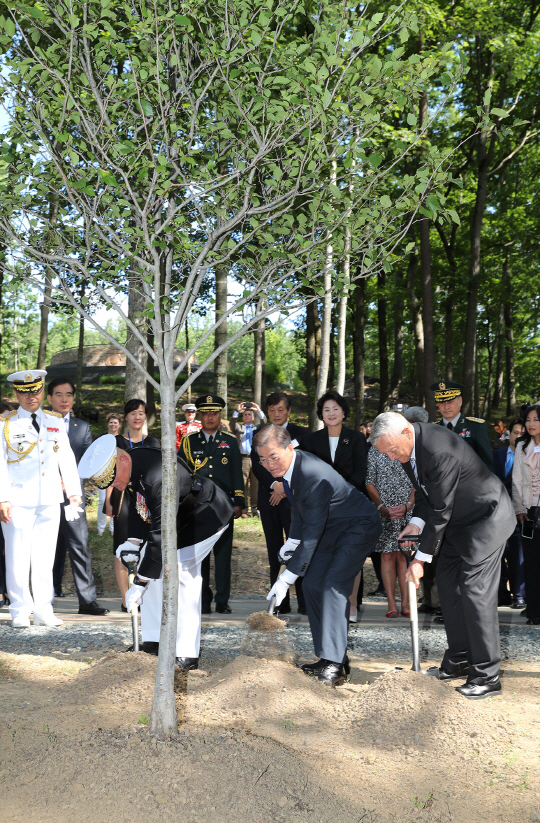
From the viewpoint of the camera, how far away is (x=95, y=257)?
4355 mm

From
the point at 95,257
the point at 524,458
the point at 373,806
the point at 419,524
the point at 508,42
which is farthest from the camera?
the point at 508,42

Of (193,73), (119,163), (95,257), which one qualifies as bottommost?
(95,257)

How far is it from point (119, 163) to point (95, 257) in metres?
0.63

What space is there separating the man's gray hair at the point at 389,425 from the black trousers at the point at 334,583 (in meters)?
0.94

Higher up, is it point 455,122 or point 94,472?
point 455,122

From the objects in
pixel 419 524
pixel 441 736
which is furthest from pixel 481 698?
pixel 419 524

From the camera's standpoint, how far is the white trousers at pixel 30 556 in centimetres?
646

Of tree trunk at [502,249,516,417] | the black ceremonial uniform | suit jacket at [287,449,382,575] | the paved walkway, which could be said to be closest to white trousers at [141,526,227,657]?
suit jacket at [287,449,382,575]

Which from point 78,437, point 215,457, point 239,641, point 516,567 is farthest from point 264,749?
point 516,567

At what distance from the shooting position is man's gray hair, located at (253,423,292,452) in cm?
482

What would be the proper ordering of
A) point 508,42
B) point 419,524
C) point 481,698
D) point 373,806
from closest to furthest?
1. point 373,806
2. point 481,698
3. point 419,524
4. point 508,42

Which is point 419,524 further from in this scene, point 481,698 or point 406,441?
point 481,698

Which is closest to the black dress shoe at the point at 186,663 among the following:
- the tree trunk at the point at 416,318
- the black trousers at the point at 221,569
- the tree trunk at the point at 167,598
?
the tree trunk at the point at 167,598

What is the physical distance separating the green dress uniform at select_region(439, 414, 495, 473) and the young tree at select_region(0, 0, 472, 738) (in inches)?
105
